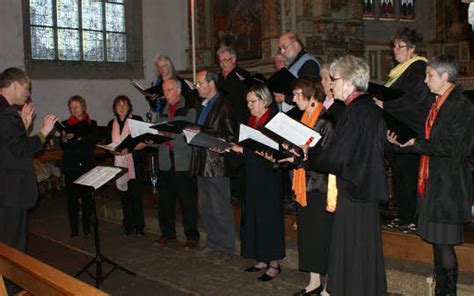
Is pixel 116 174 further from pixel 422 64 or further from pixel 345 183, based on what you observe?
pixel 422 64

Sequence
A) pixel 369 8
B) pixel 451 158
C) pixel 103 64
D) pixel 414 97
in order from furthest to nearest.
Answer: pixel 369 8 < pixel 103 64 < pixel 414 97 < pixel 451 158

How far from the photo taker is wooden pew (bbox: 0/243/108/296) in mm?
2379

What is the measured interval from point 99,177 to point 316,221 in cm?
188

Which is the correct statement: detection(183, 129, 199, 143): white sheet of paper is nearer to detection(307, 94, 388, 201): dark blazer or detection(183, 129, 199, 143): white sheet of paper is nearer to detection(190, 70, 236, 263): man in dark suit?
detection(190, 70, 236, 263): man in dark suit

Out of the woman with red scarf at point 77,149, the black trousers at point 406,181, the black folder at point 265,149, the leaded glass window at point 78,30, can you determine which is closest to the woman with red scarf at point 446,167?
the black folder at point 265,149

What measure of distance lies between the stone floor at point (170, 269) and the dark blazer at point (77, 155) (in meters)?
0.89

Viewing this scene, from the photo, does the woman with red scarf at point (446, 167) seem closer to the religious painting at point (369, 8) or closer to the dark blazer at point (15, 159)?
the dark blazer at point (15, 159)

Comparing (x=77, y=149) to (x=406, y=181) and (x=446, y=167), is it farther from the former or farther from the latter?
(x=446, y=167)

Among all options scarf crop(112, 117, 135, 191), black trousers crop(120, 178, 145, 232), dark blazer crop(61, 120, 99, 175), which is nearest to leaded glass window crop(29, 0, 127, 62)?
dark blazer crop(61, 120, 99, 175)

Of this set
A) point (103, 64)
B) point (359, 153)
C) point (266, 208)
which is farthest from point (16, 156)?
point (103, 64)

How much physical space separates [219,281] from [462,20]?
35.5ft

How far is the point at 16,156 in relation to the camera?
428 cm

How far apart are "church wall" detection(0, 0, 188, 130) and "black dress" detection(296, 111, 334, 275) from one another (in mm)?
8316

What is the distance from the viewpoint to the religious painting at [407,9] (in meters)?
14.9
